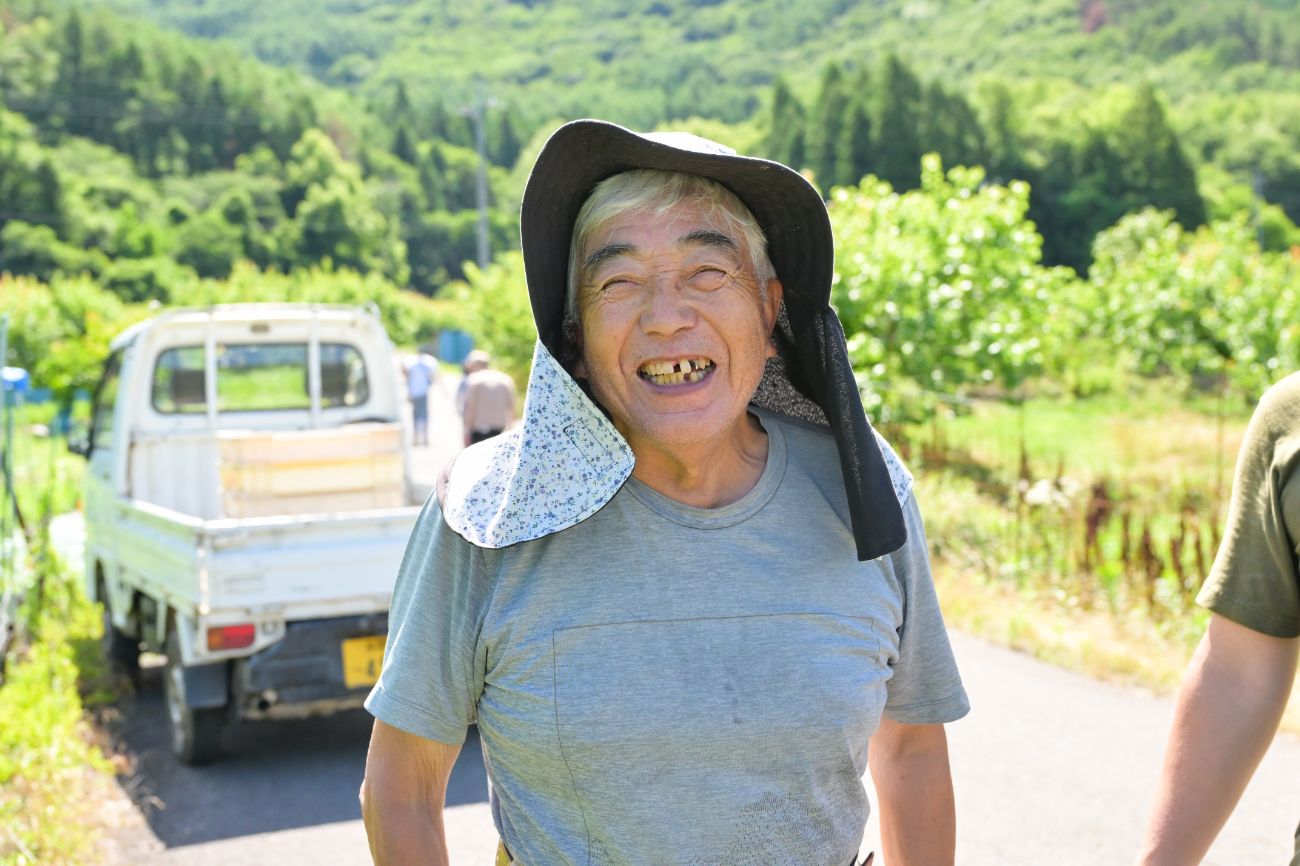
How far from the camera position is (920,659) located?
2176 millimetres

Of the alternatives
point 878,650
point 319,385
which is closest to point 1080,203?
point 319,385

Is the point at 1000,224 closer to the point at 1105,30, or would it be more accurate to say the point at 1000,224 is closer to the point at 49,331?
the point at 49,331

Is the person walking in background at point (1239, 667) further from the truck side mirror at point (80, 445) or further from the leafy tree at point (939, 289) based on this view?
the leafy tree at point (939, 289)

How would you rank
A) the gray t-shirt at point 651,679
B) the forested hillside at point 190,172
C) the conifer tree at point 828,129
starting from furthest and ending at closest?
the forested hillside at point 190,172 < the conifer tree at point 828,129 < the gray t-shirt at point 651,679

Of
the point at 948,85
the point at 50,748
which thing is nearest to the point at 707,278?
the point at 50,748

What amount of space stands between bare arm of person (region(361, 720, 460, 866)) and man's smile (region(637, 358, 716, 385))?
0.61m

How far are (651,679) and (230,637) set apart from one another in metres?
4.92

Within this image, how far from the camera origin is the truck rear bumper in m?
6.43

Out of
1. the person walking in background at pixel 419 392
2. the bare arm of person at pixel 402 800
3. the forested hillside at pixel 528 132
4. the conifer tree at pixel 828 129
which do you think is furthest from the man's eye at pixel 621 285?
the conifer tree at pixel 828 129

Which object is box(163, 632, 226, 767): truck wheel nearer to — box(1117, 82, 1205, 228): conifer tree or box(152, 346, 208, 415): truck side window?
box(152, 346, 208, 415): truck side window

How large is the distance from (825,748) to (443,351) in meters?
62.2

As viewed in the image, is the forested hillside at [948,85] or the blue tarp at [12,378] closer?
the blue tarp at [12,378]

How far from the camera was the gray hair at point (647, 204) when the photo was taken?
2.05 m

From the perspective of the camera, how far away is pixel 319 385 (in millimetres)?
8609
